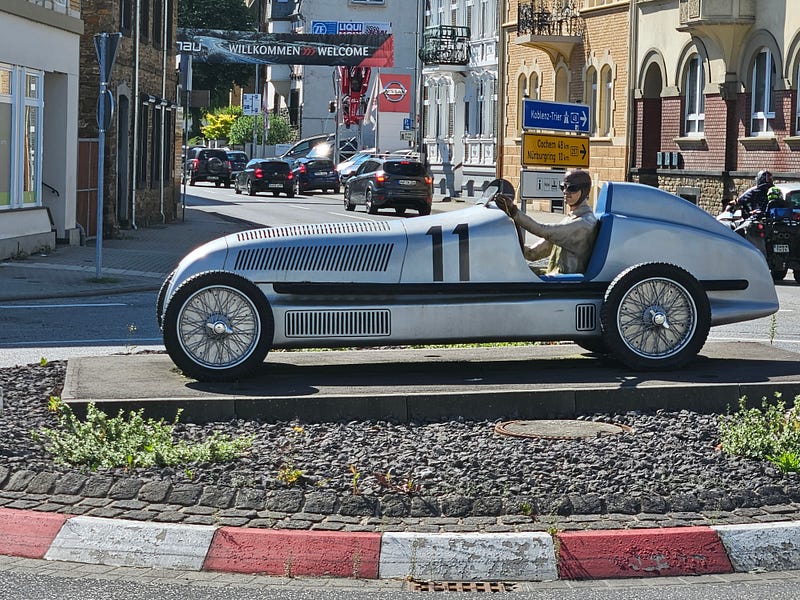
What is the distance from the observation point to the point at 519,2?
51.4 m

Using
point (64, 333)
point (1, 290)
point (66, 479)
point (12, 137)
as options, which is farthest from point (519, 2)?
point (66, 479)

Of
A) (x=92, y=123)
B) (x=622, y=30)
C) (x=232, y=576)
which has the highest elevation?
(x=622, y=30)

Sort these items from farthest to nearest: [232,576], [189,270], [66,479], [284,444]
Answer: [189,270] < [284,444] < [66,479] < [232,576]

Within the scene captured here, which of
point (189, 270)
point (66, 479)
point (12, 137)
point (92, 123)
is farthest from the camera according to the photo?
point (92, 123)

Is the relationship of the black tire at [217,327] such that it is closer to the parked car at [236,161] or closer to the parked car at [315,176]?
the parked car at [315,176]

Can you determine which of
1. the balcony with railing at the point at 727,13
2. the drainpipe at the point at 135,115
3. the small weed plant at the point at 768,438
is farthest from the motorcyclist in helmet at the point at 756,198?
the small weed plant at the point at 768,438

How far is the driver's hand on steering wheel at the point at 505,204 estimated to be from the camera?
32.9 feet

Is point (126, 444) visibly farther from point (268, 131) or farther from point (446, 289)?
point (268, 131)

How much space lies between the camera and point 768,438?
742 cm

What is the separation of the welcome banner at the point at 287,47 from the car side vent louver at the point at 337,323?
1978 inches

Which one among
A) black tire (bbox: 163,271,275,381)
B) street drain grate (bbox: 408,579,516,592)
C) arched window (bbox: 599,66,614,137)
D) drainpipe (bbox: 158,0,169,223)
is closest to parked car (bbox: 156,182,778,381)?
black tire (bbox: 163,271,275,381)

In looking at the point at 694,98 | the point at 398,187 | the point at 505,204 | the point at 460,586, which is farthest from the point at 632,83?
the point at 460,586

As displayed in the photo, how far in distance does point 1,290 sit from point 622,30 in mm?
28825

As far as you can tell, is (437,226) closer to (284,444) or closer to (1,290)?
(284,444)
